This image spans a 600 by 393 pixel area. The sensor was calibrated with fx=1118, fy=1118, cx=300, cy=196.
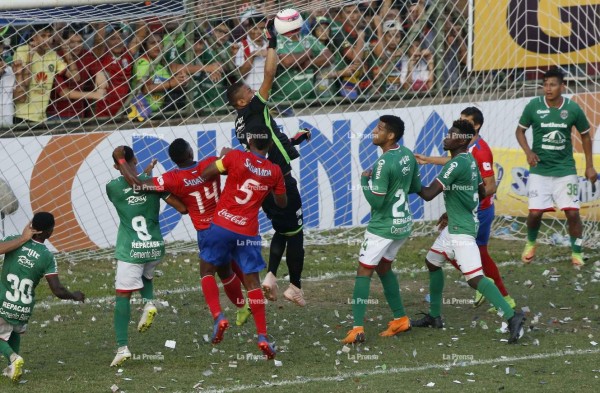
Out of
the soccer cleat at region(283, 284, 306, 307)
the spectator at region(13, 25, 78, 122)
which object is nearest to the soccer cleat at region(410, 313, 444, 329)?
the soccer cleat at region(283, 284, 306, 307)

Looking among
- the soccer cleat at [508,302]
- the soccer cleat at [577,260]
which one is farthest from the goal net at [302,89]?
the soccer cleat at [508,302]

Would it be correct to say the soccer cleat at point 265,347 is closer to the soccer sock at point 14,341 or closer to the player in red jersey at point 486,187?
A: the soccer sock at point 14,341

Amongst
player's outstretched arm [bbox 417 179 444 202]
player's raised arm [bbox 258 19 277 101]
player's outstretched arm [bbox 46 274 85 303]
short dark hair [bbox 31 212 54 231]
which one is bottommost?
player's outstretched arm [bbox 46 274 85 303]

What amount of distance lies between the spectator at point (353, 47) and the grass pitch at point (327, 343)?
9.91ft

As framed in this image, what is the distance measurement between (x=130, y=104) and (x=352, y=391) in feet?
22.3

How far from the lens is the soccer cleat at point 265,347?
888cm

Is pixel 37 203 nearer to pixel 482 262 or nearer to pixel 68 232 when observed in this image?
pixel 68 232

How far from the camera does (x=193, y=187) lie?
9414 millimetres

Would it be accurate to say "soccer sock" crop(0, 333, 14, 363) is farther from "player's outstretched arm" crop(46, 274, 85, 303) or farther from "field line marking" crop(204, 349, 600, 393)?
"field line marking" crop(204, 349, 600, 393)

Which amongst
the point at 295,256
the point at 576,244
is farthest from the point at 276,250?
the point at 576,244

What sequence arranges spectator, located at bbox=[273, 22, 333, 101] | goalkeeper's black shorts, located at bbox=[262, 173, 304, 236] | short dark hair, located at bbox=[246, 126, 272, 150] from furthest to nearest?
spectator, located at bbox=[273, 22, 333, 101], goalkeeper's black shorts, located at bbox=[262, 173, 304, 236], short dark hair, located at bbox=[246, 126, 272, 150]

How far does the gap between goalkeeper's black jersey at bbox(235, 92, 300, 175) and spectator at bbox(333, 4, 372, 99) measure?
4719 mm

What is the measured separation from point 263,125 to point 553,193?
4422 millimetres

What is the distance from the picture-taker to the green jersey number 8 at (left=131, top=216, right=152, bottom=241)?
29.9 feet
